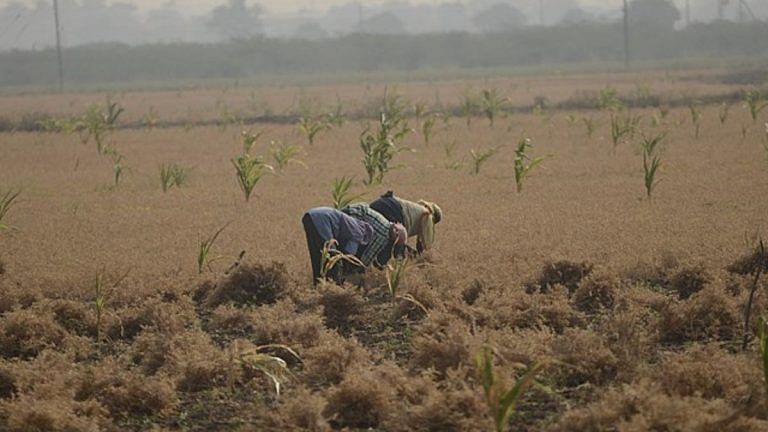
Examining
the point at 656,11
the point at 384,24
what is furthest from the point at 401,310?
the point at 384,24

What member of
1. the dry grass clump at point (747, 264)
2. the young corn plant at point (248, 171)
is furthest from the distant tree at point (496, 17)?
the dry grass clump at point (747, 264)

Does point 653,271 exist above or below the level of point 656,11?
below

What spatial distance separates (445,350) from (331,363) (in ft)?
2.16

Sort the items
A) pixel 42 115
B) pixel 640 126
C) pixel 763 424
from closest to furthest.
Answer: pixel 763 424 → pixel 640 126 → pixel 42 115

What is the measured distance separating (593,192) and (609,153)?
4.89 metres

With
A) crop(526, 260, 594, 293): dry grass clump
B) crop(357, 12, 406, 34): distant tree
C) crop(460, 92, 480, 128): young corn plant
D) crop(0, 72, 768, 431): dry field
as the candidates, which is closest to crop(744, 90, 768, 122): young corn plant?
crop(460, 92, 480, 128): young corn plant

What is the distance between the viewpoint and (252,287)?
9.15m

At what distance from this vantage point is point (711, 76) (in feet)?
150

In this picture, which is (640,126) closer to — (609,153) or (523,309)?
(609,153)

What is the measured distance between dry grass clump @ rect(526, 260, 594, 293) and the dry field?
0.02 meters

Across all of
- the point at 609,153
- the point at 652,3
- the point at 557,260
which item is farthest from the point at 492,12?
the point at 557,260

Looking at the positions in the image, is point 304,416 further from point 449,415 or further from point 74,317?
point 74,317

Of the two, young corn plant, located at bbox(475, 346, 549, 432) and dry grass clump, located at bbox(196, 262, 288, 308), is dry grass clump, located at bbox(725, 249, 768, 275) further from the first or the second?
young corn plant, located at bbox(475, 346, 549, 432)

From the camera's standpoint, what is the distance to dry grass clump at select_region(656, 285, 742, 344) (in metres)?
7.46
